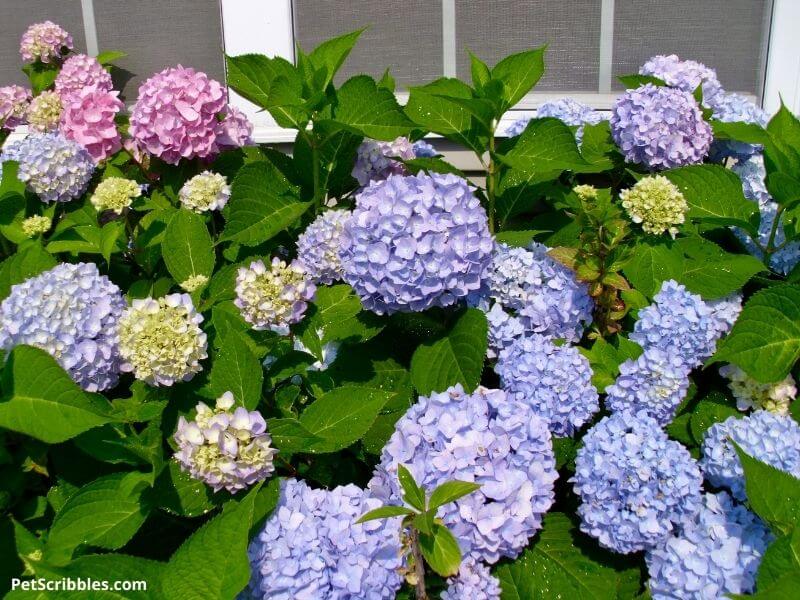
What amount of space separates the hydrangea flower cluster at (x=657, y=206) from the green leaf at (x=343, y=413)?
761 millimetres

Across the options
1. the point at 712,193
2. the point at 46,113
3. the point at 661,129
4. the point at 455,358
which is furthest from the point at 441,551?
the point at 46,113

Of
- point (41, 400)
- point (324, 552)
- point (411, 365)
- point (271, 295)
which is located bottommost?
point (324, 552)

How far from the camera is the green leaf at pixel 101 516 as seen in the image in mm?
1114

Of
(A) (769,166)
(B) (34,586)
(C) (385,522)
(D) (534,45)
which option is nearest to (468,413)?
(C) (385,522)

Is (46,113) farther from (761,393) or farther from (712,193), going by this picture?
(761,393)

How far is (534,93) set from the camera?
298 cm

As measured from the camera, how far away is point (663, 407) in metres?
1.38

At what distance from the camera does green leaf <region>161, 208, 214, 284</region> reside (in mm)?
1547

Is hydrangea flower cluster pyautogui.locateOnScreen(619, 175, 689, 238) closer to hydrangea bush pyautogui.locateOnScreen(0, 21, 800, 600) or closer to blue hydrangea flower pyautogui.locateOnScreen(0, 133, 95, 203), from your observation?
hydrangea bush pyautogui.locateOnScreen(0, 21, 800, 600)

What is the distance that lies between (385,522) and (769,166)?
123 centimetres

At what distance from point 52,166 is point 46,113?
73 centimetres

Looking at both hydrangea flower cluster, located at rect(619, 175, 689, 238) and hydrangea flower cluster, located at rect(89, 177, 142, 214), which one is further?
hydrangea flower cluster, located at rect(89, 177, 142, 214)

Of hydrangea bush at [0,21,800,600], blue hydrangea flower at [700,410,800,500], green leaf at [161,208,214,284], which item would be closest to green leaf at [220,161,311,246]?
hydrangea bush at [0,21,800,600]

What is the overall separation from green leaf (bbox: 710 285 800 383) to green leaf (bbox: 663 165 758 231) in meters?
0.32
